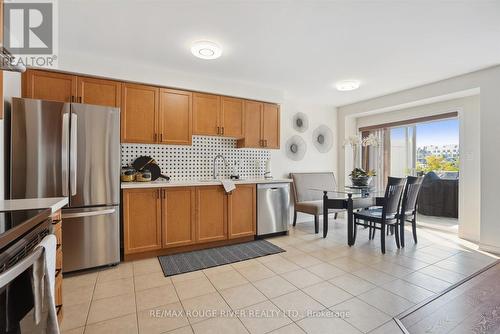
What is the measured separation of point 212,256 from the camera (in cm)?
305

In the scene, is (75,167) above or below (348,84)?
below

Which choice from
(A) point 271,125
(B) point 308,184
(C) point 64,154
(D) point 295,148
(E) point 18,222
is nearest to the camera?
(E) point 18,222

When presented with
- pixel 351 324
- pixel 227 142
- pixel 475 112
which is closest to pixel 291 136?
pixel 227 142

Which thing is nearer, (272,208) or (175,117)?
(175,117)

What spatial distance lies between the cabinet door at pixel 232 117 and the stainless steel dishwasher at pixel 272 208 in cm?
91

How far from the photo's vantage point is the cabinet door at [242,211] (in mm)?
3477

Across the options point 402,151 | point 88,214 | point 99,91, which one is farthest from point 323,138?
point 88,214

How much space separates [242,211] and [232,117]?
1.43 meters

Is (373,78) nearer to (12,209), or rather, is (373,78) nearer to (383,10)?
(383,10)

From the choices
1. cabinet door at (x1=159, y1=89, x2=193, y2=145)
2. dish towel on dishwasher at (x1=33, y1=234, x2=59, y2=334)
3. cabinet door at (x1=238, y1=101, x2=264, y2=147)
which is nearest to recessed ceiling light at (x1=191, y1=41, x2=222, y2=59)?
cabinet door at (x1=159, y1=89, x2=193, y2=145)

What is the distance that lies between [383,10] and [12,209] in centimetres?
302

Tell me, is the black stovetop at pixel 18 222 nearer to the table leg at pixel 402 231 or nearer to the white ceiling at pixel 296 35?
the white ceiling at pixel 296 35

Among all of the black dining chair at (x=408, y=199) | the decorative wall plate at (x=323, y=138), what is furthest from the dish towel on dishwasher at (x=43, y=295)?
Result: the decorative wall plate at (x=323, y=138)

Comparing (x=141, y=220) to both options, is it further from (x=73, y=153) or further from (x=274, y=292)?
(x=274, y=292)
